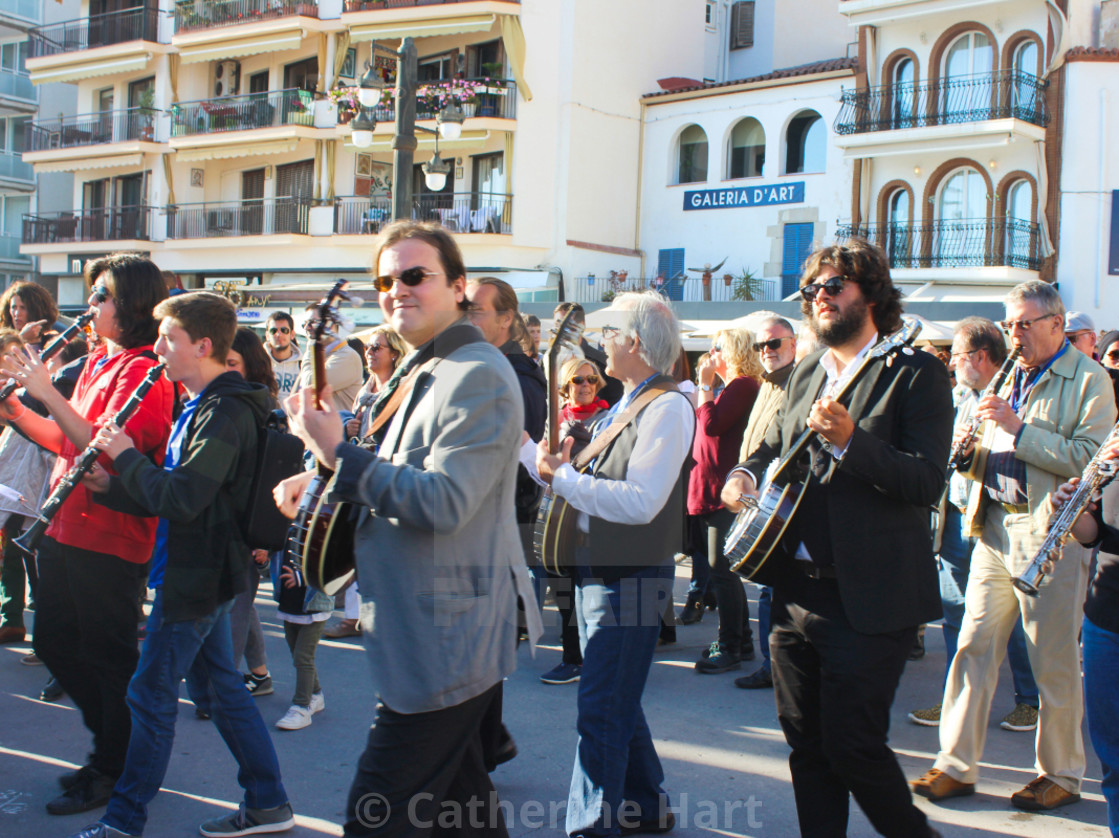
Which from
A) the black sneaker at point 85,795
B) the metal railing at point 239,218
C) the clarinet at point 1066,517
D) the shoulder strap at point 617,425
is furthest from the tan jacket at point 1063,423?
the metal railing at point 239,218

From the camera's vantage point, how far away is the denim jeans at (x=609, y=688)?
3664mm

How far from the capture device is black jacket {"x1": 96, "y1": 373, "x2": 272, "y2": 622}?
11.8 ft

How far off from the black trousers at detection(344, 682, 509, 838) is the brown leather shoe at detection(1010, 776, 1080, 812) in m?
2.71

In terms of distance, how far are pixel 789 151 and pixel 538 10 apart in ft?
23.3

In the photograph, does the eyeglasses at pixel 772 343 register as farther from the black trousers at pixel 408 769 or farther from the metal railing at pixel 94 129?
the metal railing at pixel 94 129

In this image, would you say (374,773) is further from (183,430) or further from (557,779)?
(557,779)

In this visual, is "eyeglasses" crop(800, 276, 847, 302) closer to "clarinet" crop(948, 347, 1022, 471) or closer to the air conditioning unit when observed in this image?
"clarinet" crop(948, 347, 1022, 471)

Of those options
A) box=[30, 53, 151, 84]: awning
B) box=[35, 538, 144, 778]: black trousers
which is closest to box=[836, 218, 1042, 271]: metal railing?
box=[35, 538, 144, 778]: black trousers

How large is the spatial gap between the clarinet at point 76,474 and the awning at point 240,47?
85.2 feet

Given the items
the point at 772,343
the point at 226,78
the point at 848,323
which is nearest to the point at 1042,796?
the point at 848,323

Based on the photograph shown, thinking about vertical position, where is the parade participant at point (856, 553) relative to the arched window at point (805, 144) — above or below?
below

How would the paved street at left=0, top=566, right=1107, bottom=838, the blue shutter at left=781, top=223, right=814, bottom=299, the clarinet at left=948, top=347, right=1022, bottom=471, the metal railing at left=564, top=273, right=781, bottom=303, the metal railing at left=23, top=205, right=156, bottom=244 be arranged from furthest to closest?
1. the metal railing at left=23, top=205, right=156, bottom=244
2. the metal railing at left=564, top=273, right=781, bottom=303
3. the blue shutter at left=781, top=223, right=814, bottom=299
4. the clarinet at left=948, top=347, right=1022, bottom=471
5. the paved street at left=0, top=566, right=1107, bottom=838

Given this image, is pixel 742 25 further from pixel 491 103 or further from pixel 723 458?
pixel 723 458

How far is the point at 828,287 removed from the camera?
3330mm
